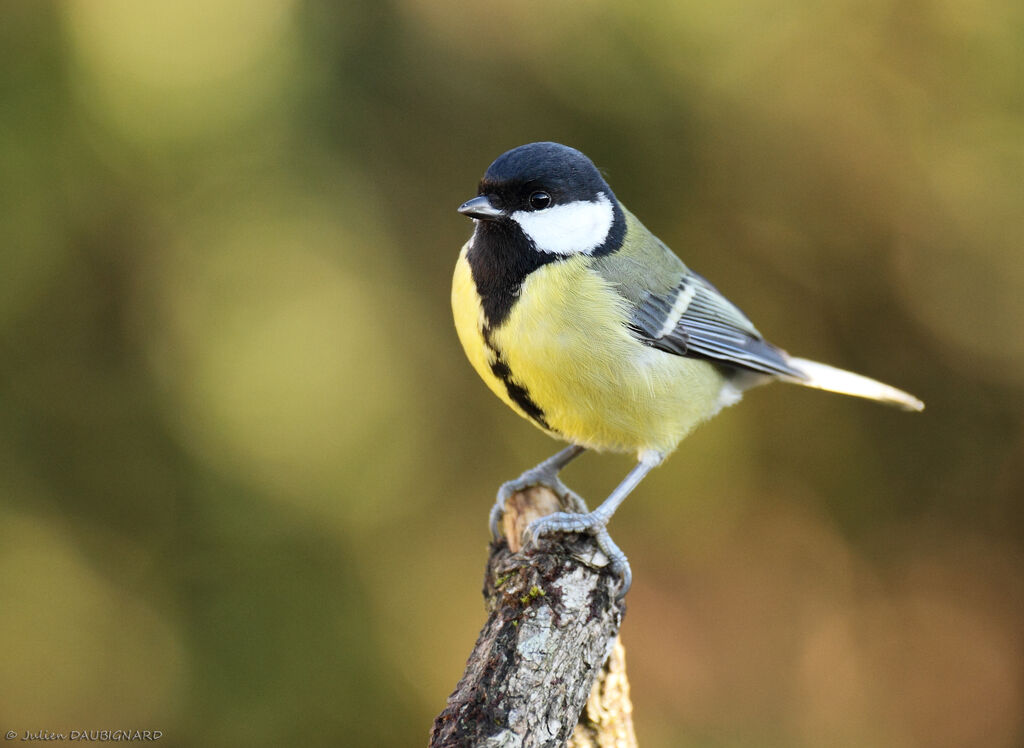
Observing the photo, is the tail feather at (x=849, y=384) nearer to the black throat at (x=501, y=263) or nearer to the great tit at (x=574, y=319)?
the great tit at (x=574, y=319)

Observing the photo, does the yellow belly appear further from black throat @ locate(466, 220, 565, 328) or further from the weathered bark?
the weathered bark

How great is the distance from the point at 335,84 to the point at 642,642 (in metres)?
2.21

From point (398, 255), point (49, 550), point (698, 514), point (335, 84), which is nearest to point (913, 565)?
point (698, 514)

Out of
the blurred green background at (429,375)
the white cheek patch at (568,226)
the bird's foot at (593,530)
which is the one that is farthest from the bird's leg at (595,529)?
the blurred green background at (429,375)

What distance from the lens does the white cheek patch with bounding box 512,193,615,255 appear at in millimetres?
2162

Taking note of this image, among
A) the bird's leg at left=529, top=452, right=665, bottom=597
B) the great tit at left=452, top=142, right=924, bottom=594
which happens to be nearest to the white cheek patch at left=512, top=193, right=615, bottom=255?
the great tit at left=452, top=142, right=924, bottom=594

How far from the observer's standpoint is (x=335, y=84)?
10.5 feet

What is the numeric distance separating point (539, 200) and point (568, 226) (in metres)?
0.11

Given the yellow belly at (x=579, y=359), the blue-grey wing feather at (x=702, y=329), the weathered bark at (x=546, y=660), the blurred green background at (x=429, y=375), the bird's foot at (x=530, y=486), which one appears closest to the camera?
the weathered bark at (x=546, y=660)

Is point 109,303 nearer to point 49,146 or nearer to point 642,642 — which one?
point 49,146

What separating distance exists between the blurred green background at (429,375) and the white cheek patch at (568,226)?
3.55 feet

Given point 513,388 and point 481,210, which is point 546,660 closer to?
point 513,388

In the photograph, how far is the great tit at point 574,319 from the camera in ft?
6.93

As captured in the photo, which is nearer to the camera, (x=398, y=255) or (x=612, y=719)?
(x=612, y=719)
